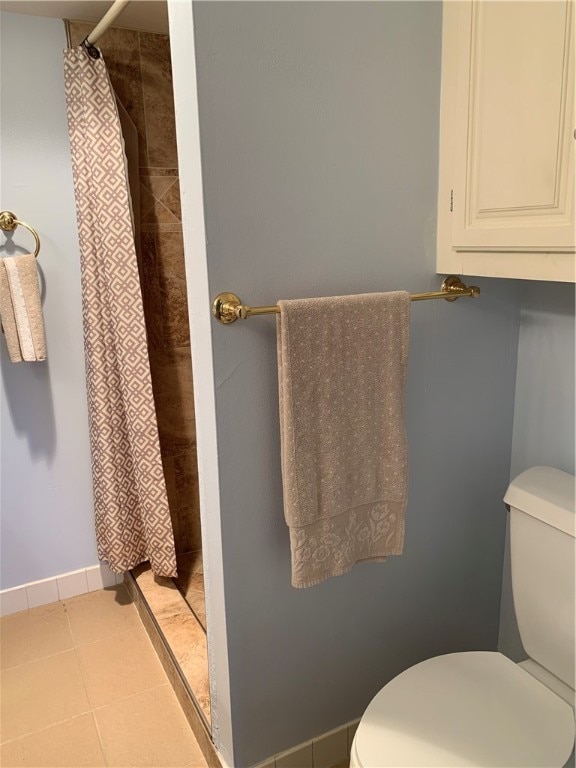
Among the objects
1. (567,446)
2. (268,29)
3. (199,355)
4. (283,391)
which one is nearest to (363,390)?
(283,391)

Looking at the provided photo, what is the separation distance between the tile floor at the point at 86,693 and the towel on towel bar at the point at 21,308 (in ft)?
3.23

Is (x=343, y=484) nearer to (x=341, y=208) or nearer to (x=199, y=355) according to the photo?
(x=199, y=355)

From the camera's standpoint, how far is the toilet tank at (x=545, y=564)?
4.30ft

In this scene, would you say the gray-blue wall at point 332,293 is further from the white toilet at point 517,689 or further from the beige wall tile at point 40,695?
the beige wall tile at point 40,695

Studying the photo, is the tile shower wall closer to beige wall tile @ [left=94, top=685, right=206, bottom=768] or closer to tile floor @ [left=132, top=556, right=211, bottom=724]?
tile floor @ [left=132, top=556, right=211, bottom=724]

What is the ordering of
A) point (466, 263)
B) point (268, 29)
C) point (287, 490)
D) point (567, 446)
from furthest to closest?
point (567, 446)
point (466, 263)
point (287, 490)
point (268, 29)

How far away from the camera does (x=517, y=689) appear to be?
4.34 feet

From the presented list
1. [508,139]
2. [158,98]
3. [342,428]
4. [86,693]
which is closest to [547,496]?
[342,428]

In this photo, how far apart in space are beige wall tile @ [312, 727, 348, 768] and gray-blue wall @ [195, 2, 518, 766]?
3 cm

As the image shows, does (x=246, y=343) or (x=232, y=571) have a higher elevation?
(x=246, y=343)

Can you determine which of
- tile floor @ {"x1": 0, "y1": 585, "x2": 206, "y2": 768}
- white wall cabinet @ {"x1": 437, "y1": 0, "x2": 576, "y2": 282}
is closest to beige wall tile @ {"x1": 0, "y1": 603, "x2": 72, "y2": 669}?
tile floor @ {"x1": 0, "y1": 585, "x2": 206, "y2": 768}

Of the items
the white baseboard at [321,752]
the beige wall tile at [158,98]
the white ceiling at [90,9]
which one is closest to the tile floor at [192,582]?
the white baseboard at [321,752]

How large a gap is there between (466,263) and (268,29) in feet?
2.07

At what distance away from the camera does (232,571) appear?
134 centimetres
